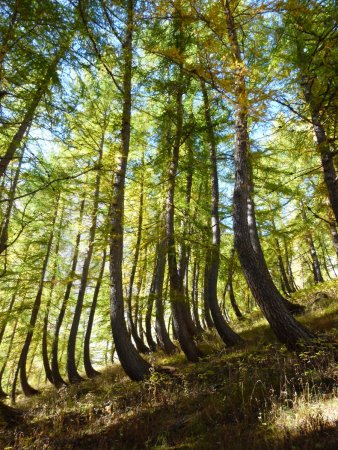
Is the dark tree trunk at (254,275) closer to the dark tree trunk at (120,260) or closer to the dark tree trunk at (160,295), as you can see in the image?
the dark tree trunk at (120,260)

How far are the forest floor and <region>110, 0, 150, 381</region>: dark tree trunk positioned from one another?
623mm

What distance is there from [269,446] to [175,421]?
206 cm

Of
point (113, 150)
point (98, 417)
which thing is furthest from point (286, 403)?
point (113, 150)

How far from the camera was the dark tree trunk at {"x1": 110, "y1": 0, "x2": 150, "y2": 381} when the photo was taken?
8.16m

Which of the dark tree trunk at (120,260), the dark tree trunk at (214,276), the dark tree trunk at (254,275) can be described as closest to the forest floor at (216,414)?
the dark tree trunk at (254,275)

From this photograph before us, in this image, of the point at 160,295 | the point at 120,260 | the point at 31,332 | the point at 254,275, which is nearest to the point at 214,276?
the point at 160,295

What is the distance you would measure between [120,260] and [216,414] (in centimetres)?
468

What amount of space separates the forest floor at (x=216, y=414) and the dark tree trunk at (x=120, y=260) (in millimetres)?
623

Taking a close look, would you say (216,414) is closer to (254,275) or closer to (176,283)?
(254,275)

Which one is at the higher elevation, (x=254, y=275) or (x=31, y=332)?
(x=254, y=275)

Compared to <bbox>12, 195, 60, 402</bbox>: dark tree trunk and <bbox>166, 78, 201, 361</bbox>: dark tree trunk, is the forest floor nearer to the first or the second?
<bbox>166, 78, 201, 361</bbox>: dark tree trunk

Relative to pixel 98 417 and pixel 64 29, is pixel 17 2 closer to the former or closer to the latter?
pixel 64 29

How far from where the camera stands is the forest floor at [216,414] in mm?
3932

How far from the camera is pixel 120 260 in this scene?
8.63 meters
